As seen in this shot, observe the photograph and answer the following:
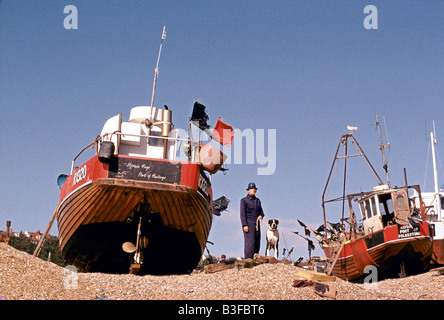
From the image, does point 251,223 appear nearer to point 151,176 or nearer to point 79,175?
point 151,176

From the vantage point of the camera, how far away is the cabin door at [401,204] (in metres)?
18.2

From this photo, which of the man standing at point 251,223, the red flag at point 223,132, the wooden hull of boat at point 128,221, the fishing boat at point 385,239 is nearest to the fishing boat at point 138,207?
the wooden hull of boat at point 128,221

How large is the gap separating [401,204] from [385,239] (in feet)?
6.99

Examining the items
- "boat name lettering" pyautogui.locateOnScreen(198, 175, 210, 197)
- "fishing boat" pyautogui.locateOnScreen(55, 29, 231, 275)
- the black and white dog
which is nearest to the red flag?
"fishing boat" pyautogui.locateOnScreen(55, 29, 231, 275)

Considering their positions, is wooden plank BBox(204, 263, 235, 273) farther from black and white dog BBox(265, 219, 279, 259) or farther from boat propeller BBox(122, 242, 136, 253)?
boat propeller BBox(122, 242, 136, 253)

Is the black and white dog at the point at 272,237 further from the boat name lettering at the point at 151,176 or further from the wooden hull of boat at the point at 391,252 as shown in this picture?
the wooden hull of boat at the point at 391,252

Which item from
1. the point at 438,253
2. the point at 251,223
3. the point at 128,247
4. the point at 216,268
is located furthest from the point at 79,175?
the point at 438,253

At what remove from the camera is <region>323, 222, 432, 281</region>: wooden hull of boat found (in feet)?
55.6

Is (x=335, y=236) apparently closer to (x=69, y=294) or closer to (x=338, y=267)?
(x=338, y=267)

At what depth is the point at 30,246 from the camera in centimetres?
4200

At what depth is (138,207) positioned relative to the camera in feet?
37.6
